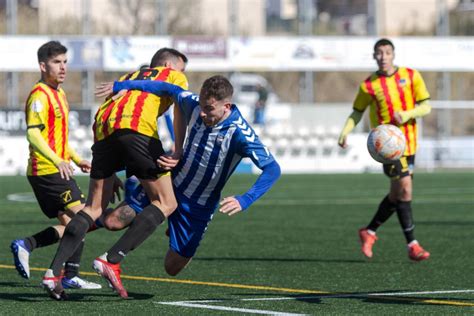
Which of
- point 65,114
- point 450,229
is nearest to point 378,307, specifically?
point 65,114

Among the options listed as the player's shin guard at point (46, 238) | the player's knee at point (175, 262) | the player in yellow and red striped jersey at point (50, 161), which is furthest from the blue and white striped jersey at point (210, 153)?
the player's shin guard at point (46, 238)

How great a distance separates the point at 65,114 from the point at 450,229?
6.80 metres

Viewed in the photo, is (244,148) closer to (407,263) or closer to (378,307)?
(378,307)

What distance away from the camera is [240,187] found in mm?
23734

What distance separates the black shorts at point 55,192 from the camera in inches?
353

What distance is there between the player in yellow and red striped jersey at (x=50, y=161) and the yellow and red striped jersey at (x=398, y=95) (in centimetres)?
347

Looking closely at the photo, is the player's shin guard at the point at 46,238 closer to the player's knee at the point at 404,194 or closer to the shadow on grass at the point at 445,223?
the player's knee at the point at 404,194

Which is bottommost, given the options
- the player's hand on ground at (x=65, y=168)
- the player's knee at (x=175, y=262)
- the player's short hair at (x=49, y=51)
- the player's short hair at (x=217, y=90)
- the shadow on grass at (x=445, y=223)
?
the shadow on grass at (x=445, y=223)

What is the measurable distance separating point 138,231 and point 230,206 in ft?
3.25

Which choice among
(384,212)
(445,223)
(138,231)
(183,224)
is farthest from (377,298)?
(445,223)

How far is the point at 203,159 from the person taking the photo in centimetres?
790

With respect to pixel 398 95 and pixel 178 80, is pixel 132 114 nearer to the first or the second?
pixel 178 80

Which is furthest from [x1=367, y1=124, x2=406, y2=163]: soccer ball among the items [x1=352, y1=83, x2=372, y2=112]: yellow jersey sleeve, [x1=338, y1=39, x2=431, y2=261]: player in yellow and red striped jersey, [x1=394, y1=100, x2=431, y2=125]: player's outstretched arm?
[x1=352, y1=83, x2=372, y2=112]: yellow jersey sleeve

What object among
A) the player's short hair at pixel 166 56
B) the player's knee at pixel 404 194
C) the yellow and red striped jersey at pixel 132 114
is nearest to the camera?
the yellow and red striped jersey at pixel 132 114
